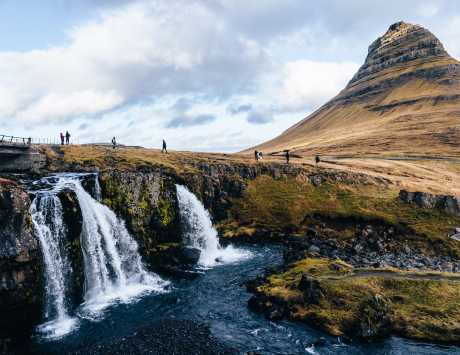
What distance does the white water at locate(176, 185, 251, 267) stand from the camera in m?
64.2

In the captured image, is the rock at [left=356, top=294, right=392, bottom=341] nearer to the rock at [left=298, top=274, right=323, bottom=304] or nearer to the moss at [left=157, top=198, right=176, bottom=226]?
the rock at [left=298, top=274, right=323, bottom=304]

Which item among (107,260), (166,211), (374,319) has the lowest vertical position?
(374,319)

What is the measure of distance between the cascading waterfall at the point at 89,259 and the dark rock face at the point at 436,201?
51671 millimetres

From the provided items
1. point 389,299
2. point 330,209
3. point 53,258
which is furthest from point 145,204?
point 389,299

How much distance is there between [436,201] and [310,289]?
45.3 meters

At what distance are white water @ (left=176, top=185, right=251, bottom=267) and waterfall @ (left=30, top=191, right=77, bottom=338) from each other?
22.8 meters

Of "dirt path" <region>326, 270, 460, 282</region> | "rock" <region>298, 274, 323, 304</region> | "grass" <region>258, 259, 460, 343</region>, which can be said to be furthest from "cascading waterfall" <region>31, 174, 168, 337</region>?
"dirt path" <region>326, 270, 460, 282</region>

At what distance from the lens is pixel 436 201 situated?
74625mm

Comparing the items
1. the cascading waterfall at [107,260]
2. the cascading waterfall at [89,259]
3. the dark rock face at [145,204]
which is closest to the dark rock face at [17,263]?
the cascading waterfall at [89,259]

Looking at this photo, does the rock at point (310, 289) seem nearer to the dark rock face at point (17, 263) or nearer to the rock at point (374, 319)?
the rock at point (374, 319)

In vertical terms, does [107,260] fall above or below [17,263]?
below

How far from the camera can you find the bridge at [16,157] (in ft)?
190

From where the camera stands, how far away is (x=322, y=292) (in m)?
41.7

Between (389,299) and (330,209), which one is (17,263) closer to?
(389,299)
